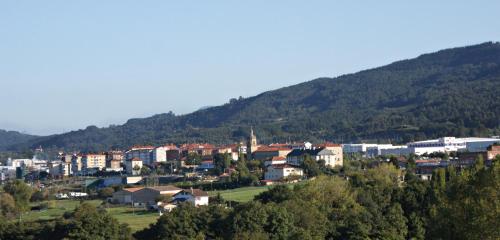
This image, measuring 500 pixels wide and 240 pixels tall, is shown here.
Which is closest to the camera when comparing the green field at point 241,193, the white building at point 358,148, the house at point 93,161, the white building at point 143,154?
the green field at point 241,193

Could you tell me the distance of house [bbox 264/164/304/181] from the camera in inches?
2456

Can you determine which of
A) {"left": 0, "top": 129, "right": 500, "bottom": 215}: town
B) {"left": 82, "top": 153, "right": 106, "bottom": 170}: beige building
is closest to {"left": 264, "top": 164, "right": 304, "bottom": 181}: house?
{"left": 0, "top": 129, "right": 500, "bottom": 215}: town

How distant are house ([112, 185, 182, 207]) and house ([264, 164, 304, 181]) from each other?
9224 mm

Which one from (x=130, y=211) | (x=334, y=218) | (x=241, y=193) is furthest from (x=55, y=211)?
(x=334, y=218)

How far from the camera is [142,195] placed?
5388 cm

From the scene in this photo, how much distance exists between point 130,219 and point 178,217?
835cm

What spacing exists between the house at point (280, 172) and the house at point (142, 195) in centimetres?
922

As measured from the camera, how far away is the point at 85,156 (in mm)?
101188

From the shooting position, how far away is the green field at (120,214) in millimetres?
40812

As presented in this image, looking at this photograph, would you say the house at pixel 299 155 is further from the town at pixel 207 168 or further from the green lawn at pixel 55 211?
the green lawn at pixel 55 211

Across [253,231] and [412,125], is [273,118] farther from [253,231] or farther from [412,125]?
[253,231]

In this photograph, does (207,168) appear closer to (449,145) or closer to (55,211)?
(449,145)

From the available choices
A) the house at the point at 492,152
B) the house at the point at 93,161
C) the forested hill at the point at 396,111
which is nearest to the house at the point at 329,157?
the house at the point at 492,152

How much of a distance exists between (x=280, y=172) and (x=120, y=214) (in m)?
19.4
